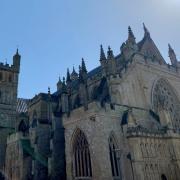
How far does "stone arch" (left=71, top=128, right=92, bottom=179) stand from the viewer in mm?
23275

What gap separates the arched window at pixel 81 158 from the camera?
2323cm

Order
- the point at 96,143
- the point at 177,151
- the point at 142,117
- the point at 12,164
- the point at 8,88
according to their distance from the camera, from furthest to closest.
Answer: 1. the point at 8,88
2. the point at 12,164
3. the point at 142,117
4. the point at 177,151
5. the point at 96,143

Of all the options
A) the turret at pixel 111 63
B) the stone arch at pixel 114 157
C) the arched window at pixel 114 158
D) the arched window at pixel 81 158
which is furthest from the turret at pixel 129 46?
the arched window at pixel 81 158

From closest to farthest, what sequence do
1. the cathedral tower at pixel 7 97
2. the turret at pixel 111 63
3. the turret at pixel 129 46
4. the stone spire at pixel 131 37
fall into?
the turret at pixel 111 63 < the turret at pixel 129 46 < the stone spire at pixel 131 37 < the cathedral tower at pixel 7 97

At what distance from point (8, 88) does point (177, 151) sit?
107 feet

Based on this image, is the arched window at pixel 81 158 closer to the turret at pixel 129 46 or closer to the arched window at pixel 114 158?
the arched window at pixel 114 158

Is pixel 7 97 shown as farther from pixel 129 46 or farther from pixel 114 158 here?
pixel 114 158

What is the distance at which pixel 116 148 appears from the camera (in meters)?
23.4

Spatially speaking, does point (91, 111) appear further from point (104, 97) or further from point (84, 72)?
Answer: point (84, 72)

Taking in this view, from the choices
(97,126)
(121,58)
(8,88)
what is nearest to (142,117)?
(97,126)

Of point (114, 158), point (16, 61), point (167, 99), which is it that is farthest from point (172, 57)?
point (16, 61)

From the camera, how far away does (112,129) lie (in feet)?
78.6

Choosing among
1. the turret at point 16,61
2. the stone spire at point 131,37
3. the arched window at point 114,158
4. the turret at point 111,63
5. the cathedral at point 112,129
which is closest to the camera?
the arched window at point 114,158

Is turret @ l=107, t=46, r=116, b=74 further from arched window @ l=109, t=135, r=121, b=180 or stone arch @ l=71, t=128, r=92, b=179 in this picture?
arched window @ l=109, t=135, r=121, b=180
